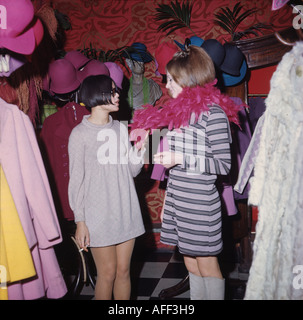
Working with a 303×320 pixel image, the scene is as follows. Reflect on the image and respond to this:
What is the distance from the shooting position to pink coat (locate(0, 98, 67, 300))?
1.46m

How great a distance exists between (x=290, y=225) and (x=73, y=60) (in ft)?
6.76

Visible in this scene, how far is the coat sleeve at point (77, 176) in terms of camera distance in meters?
1.90

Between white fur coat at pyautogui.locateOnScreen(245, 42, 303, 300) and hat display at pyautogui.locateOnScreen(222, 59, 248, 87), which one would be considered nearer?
white fur coat at pyautogui.locateOnScreen(245, 42, 303, 300)

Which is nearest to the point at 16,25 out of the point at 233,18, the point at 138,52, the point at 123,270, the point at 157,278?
the point at 123,270

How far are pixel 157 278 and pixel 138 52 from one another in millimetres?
2096

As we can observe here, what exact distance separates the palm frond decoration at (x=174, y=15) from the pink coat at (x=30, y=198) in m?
Result: 2.20

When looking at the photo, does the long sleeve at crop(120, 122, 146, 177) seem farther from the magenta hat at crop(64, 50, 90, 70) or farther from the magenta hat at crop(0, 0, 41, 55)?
the magenta hat at crop(64, 50, 90, 70)

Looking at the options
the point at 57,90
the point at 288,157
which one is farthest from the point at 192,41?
the point at 288,157

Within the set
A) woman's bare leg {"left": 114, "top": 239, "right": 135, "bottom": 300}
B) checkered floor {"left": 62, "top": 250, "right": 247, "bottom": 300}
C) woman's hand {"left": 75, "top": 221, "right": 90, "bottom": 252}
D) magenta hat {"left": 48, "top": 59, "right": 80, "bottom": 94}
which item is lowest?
checkered floor {"left": 62, "top": 250, "right": 247, "bottom": 300}

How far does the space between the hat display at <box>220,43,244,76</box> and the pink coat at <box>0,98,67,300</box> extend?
1587 millimetres

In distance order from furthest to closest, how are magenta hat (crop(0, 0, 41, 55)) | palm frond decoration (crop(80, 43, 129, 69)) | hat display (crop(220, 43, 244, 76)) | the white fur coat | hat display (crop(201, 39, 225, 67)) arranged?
palm frond decoration (crop(80, 43, 129, 69)) < hat display (crop(220, 43, 244, 76)) < hat display (crop(201, 39, 225, 67)) < magenta hat (crop(0, 0, 41, 55)) < the white fur coat

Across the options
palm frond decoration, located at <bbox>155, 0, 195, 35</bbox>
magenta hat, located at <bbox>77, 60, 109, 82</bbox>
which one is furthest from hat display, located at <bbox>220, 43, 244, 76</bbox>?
magenta hat, located at <bbox>77, 60, 109, 82</bbox>

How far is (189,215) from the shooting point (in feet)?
5.61
